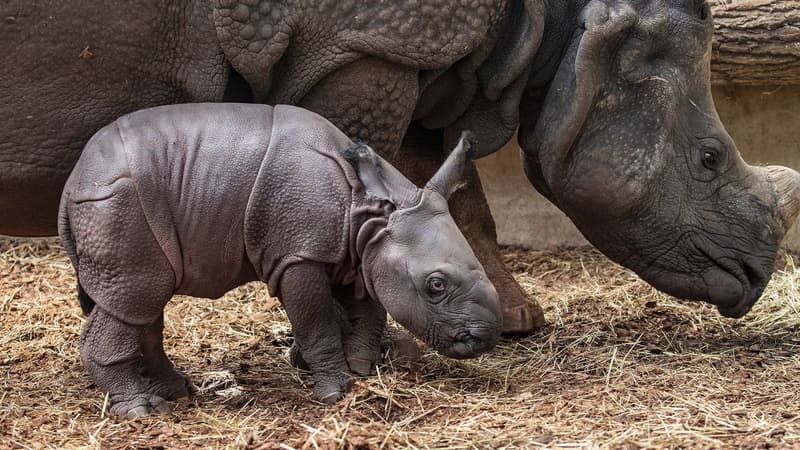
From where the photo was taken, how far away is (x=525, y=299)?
6496 mm

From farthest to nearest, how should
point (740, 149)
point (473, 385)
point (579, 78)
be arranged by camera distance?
point (740, 149), point (579, 78), point (473, 385)

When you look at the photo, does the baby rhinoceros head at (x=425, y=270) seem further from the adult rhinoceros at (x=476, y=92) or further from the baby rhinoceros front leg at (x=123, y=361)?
the baby rhinoceros front leg at (x=123, y=361)

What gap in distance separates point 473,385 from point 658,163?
4.32 ft

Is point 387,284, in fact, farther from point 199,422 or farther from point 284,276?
point 199,422

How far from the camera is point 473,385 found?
5.23 metres

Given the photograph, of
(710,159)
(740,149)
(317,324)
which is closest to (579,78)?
(710,159)

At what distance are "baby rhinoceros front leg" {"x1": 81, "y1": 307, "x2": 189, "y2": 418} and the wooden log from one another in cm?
412

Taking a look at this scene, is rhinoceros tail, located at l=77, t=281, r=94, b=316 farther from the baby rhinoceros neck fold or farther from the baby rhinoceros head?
the baby rhinoceros head

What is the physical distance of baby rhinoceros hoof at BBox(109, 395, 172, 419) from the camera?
191 inches

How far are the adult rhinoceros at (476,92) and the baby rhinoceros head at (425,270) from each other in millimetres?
576

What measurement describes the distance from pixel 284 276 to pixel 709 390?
6.08 feet

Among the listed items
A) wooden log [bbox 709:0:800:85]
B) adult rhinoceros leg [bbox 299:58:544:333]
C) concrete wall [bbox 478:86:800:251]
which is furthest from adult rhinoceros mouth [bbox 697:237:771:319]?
concrete wall [bbox 478:86:800:251]

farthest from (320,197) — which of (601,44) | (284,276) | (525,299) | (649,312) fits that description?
(649,312)

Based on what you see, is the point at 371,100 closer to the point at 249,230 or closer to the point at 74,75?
the point at 249,230
